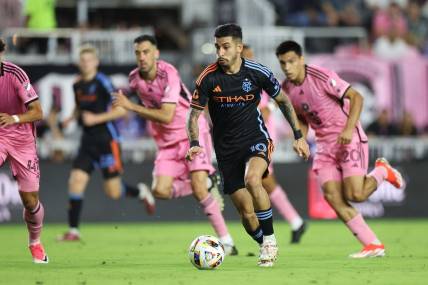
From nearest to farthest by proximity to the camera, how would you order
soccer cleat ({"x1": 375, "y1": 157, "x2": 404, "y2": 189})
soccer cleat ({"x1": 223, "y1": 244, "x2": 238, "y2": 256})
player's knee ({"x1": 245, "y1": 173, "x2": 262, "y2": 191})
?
player's knee ({"x1": 245, "y1": 173, "x2": 262, "y2": 191}) → soccer cleat ({"x1": 223, "y1": 244, "x2": 238, "y2": 256}) → soccer cleat ({"x1": 375, "y1": 157, "x2": 404, "y2": 189})

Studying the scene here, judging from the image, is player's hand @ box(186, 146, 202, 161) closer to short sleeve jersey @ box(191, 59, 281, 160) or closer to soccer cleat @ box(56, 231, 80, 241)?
short sleeve jersey @ box(191, 59, 281, 160)

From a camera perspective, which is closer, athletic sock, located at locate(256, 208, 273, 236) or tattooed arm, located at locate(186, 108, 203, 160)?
athletic sock, located at locate(256, 208, 273, 236)

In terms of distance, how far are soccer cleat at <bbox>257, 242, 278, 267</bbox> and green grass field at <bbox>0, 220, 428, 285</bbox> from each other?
0.09 meters

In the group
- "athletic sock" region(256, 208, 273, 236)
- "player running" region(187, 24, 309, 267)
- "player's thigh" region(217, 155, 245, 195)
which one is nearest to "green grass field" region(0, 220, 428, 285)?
"athletic sock" region(256, 208, 273, 236)

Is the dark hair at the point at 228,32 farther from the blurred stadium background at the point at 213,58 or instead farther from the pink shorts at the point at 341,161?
the blurred stadium background at the point at 213,58

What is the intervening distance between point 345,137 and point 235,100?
161cm

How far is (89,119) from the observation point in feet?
51.4

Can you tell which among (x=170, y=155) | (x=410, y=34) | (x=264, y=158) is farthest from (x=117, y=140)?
(x=410, y=34)

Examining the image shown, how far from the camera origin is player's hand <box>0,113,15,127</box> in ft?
34.4

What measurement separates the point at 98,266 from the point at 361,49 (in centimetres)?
1376

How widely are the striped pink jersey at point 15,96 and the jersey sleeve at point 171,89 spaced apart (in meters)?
2.08

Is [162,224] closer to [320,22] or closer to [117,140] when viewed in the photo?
[117,140]

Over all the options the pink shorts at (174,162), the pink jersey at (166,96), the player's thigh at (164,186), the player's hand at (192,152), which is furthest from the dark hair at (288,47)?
the player's thigh at (164,186)

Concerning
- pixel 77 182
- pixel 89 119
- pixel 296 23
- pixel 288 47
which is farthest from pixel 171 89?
pixel 296 23
